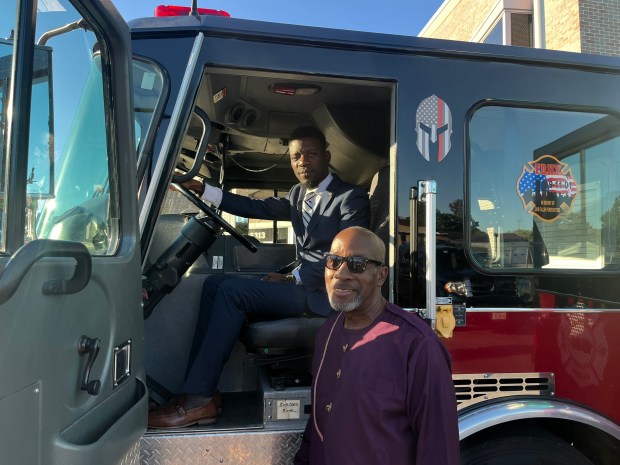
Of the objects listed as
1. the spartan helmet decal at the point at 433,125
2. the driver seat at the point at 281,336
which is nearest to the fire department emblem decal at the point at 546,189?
the spartan helmet decal at the point at 433,125

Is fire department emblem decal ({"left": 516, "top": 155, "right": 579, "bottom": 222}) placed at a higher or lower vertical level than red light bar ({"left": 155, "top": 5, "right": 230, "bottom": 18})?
lower

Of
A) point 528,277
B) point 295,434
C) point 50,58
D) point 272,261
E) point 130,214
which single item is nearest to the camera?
point 50,58

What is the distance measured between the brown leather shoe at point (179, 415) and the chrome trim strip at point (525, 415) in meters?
1.08

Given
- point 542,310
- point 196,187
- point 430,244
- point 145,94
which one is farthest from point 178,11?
point 542,310

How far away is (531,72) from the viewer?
2186 millimetres

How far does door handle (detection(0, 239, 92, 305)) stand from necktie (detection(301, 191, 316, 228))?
166 cm

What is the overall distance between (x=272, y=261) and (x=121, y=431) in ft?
6.75

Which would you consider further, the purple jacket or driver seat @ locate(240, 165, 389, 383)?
driver seat @ locate(240, 165, 389, 383)

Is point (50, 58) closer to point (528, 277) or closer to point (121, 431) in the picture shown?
point (121, 431)

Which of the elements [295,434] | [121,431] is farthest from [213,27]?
[295,434]

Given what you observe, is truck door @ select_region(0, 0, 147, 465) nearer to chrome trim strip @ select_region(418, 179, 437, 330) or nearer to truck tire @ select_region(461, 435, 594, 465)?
chrome trim strip @ select_region(418, 179, 437, 330)

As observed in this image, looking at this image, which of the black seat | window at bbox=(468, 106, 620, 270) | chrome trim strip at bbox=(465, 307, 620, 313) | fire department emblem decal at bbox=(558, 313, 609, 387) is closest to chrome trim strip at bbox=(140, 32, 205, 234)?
the black seat

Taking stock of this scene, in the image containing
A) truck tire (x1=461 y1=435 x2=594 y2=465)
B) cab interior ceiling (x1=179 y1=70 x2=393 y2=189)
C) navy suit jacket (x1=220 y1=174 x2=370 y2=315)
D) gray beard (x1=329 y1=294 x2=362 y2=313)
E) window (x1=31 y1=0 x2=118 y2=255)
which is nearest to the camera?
window (x1=31 y1=0 x2=118 y2=255)

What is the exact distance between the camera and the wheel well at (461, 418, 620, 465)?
2.07 metres
